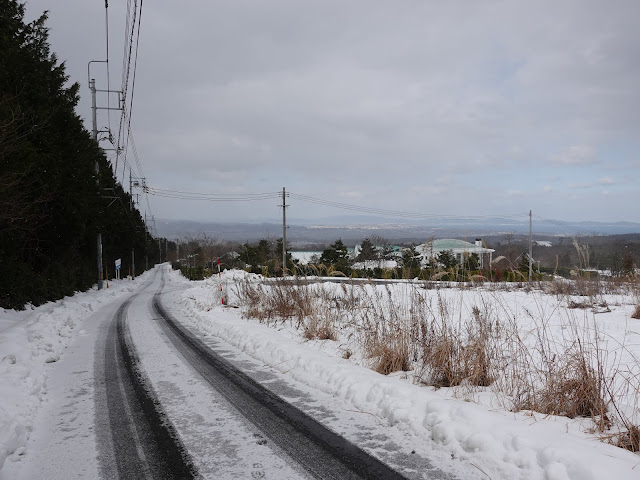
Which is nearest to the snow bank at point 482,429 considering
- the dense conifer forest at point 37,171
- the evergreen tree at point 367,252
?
the dense conifer forest at point 37,171

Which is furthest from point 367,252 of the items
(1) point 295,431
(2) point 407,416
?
(1) point 295,431

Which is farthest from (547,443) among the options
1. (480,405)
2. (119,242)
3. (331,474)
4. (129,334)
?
(119,242)

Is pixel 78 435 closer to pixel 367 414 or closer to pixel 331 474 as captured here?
pixel 331 474

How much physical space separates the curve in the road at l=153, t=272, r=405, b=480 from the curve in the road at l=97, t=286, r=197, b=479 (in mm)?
838

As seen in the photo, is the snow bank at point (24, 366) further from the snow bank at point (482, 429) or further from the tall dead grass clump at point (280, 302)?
the tall dead grass clump at point (280, 302)

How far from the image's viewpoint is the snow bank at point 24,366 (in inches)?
156

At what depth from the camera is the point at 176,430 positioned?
4203 mm

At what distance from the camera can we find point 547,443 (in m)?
3.27

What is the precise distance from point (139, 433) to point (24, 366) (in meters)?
3.33

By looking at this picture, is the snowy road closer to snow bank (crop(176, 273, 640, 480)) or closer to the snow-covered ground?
the snow-covered ground

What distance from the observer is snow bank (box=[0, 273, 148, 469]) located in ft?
13.0

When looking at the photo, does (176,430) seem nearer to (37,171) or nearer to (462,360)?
(462,360)

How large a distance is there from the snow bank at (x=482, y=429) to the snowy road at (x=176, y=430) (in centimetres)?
49

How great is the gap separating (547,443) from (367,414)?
1.83 m
